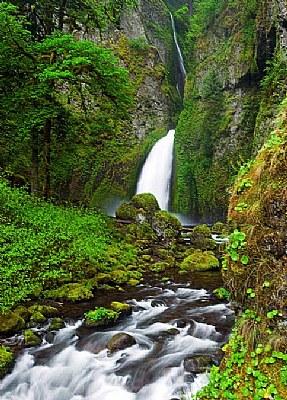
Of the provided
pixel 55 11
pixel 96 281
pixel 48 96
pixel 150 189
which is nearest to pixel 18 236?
pixel 96 281

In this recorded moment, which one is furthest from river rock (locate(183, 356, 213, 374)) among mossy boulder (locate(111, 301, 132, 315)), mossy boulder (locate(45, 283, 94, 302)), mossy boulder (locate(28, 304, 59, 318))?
mossy boulder (locate(45, 283, 94, 302))

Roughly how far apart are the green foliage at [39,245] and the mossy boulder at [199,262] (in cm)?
269

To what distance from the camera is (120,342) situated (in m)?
5.65

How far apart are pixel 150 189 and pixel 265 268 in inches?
724

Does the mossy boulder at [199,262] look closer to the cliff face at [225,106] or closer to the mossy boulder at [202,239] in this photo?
the mossy boulder at [202,239]

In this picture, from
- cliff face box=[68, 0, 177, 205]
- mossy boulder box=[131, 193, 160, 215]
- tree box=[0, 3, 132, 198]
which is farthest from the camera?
cliff face box=[68, 0, 177, 205]

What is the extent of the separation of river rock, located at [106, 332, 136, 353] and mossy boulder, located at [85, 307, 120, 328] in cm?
72

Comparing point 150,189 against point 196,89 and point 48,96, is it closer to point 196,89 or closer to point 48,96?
point 196,89

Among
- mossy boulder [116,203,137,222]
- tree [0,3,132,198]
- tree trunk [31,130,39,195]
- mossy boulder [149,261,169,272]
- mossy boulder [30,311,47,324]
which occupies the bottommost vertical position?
mossy boulder [149,261,169,272]

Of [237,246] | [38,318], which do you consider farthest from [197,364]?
[38,318]

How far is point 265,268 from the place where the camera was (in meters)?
3.19

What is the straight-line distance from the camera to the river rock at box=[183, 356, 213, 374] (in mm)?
4688

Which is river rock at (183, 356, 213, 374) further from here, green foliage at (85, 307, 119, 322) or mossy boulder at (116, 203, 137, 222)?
mossy boulder at (116, 203, 137, 222)

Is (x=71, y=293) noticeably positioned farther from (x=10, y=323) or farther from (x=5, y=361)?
(x=5, y=361)
